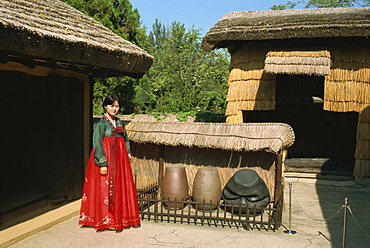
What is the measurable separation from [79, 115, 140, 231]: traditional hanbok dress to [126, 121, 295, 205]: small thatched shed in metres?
1.59

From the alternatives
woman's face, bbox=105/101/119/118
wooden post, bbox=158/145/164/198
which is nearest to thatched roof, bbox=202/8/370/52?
wooden post, bbox=158/145/164/198

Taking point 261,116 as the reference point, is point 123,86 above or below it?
above

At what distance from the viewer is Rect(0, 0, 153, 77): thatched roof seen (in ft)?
13.1

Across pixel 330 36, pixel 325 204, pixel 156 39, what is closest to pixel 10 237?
pixel 325 204

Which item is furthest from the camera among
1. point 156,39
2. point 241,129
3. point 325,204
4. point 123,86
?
point 156,39

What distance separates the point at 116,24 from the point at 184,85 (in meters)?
5.16

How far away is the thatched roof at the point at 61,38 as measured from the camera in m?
3.98

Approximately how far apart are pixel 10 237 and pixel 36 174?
358 cm

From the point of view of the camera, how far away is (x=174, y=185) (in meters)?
5.94

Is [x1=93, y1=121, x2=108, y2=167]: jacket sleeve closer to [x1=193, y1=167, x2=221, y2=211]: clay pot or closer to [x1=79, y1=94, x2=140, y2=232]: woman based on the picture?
[x1=79, y1=94, x2=140, y2=232]: woman

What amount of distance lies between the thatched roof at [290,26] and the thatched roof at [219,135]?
3101mm

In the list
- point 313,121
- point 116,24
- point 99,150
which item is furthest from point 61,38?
point 116,24

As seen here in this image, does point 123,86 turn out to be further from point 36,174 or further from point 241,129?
point 241,129

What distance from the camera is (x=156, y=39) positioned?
2288 inches
